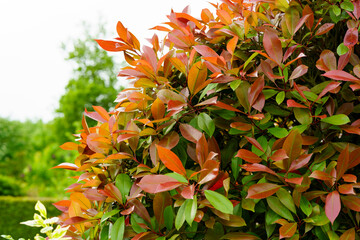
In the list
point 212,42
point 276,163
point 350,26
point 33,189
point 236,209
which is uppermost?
point 212,42

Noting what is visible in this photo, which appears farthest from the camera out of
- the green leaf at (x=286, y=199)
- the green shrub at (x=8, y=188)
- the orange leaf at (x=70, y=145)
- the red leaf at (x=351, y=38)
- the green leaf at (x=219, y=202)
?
the green shrub at (x=8, y=188)

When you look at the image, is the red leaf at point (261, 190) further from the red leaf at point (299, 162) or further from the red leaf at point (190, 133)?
the red leaf at point (190, 133)

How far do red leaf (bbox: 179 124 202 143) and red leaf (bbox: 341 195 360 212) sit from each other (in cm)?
55

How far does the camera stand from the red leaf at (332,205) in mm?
1049

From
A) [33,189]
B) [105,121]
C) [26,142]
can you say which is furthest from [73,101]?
[105,121]

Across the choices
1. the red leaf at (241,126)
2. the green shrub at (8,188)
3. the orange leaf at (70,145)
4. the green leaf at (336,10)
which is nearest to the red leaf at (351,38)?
the green leaf at (336,10)

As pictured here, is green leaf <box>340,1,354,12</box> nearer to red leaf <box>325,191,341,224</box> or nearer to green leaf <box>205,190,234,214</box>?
red leaf <box>325,191,341,224</box>

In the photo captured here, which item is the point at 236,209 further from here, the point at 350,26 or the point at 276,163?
the point at 350,26

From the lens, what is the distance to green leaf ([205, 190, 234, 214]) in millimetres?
1018

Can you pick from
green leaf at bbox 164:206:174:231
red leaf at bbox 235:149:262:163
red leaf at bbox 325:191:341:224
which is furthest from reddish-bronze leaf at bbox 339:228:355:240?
green leaf at bbox 164:206:174:231

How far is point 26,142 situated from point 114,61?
8.42 m

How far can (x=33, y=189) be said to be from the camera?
1406 centimetres

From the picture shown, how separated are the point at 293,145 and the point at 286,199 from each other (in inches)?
7.4

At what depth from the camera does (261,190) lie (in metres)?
1.11
